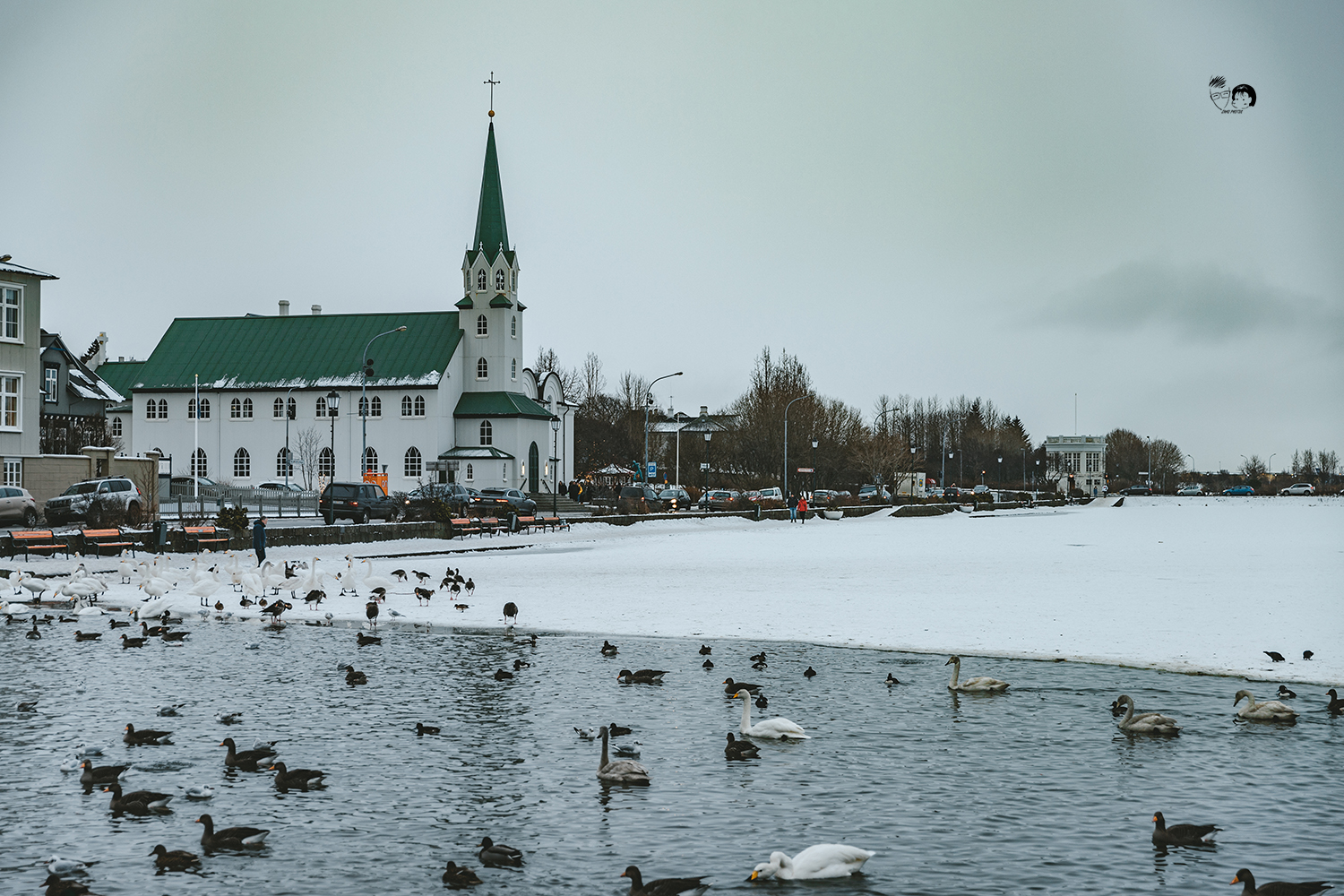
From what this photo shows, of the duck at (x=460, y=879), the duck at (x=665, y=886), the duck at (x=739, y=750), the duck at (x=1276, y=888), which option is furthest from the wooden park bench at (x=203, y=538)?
the duck at (x=1276, y=888)

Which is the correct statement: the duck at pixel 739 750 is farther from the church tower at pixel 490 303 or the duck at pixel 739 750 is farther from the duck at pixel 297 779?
the church tower at pixel 490 303

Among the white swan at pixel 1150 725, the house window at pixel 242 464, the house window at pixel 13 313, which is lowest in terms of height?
the white swan at pixel 1150 725

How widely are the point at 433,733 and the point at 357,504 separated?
130 feet

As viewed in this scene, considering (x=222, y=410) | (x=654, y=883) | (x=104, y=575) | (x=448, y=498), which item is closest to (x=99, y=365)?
(x=222, y=410)

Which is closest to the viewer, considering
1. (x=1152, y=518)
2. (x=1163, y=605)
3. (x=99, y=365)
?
(x=1163, y=605)

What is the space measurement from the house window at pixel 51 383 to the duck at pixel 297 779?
73825 millimetres

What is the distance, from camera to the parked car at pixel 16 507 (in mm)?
39281

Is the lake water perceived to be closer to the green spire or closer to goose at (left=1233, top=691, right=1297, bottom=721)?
goose at (left=1233, top=691, right=1297, bottom=721)

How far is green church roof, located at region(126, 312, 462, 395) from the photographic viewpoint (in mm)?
84812

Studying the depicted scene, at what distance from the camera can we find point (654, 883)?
7207 millimetres

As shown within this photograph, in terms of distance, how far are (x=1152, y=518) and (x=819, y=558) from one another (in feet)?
152

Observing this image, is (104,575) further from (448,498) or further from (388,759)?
(448,498)

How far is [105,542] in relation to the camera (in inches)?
1259

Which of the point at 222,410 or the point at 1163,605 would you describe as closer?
the point at 1163,605
